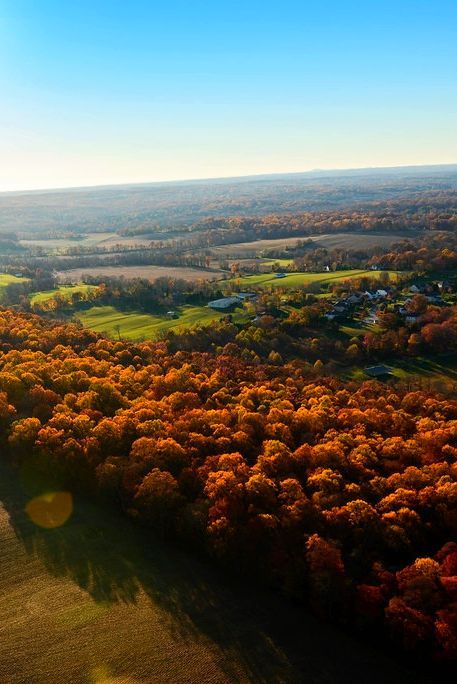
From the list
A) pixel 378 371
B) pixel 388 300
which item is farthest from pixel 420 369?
pixel 388 300

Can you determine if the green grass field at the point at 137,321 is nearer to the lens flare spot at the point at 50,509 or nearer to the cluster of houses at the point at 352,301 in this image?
the cluster of houses at the point at 352,301

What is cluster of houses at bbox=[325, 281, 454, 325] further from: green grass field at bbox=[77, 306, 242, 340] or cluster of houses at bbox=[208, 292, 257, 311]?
green grass field at bbox=[77, 306, 242, 340]

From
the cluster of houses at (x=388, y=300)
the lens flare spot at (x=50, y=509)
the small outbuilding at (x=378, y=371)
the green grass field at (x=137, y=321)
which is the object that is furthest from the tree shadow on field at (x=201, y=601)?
the cluster of houses at (x=388, y=300)

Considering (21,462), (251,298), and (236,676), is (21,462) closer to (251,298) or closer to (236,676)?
(236,676)

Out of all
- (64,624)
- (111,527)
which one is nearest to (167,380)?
(111,527)

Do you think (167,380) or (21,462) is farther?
(167,380)

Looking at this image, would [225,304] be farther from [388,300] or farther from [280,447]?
[280,447]

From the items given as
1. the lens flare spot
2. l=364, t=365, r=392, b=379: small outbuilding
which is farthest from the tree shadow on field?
l=364, t=365, r=392, b=379: small outbuilding
